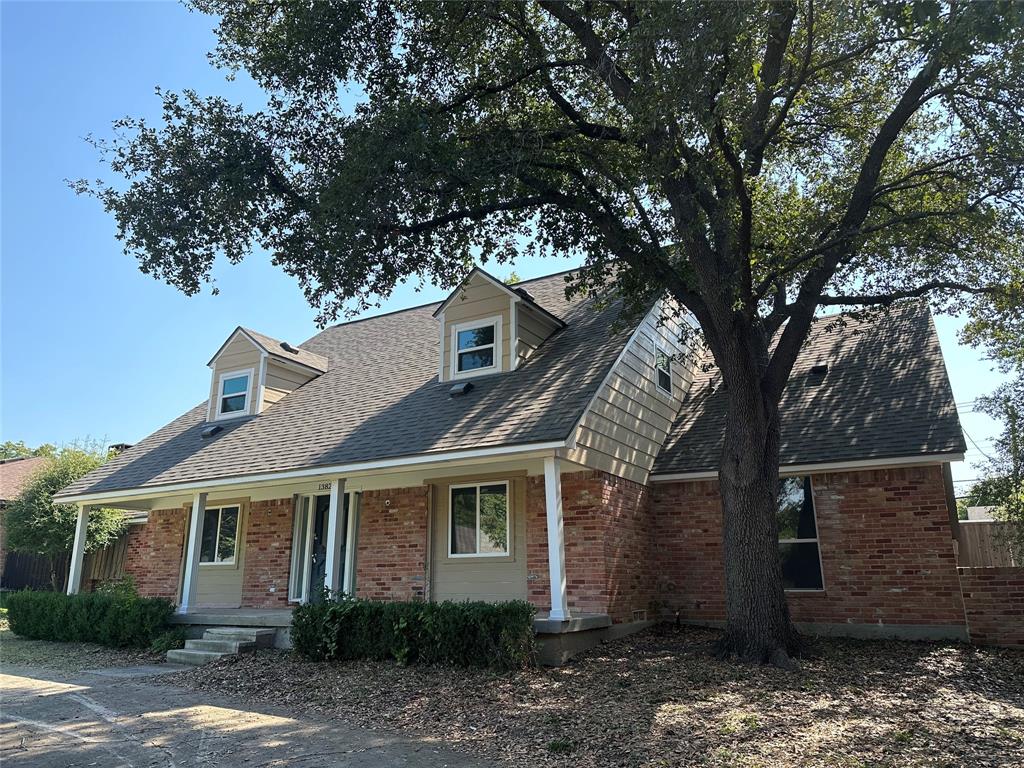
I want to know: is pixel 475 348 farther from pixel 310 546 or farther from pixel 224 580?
pixel 224 580

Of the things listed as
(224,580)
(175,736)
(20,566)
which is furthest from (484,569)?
(20,566)

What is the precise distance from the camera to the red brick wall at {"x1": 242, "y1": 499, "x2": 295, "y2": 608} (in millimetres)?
14141

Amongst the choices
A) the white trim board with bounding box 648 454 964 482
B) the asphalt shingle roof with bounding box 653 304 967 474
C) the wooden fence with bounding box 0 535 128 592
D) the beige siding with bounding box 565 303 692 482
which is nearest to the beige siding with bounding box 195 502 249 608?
the wooden fence with bounding box 0 535 128 592

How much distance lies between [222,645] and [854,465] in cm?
1032

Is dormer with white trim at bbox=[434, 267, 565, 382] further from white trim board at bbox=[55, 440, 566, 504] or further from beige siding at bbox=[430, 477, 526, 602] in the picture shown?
white trim board at bbox=[55, 440, 566, 504]

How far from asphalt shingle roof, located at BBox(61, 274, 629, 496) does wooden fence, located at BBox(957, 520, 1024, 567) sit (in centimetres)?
671

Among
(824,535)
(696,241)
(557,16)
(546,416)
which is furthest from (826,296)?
(557,16)

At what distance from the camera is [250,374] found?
16062 mm

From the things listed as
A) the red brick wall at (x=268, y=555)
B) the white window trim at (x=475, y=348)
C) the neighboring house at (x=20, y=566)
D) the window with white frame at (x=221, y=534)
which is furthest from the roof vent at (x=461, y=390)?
the neighboring house at (x=20, y=566)

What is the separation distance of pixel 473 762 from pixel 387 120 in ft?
23.1

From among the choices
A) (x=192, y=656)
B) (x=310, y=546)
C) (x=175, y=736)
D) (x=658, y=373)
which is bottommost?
(x=175, y=736)

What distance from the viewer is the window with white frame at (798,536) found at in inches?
445

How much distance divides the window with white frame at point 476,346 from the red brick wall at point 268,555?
4764mm

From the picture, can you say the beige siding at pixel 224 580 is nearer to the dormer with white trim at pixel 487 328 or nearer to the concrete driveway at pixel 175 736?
the dormer with white trim at pixel 487 328
